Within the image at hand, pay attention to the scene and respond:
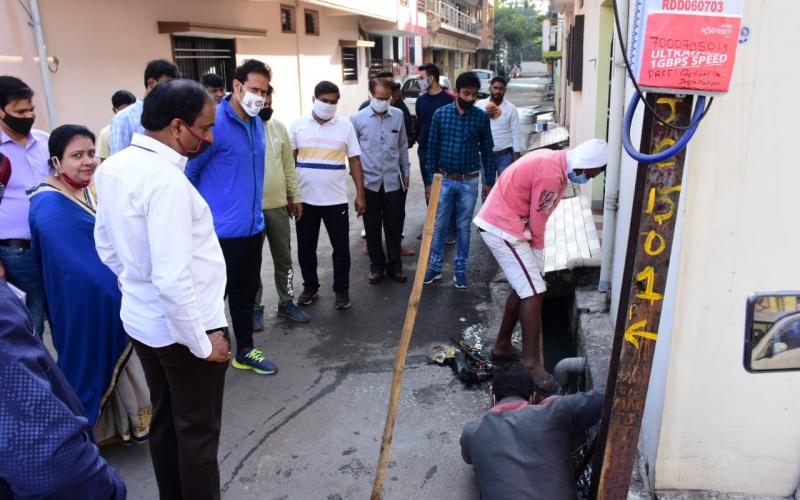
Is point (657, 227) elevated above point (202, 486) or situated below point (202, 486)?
above

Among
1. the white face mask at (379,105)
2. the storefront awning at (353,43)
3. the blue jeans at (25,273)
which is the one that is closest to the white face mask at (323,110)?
the white face mask at (379,105)

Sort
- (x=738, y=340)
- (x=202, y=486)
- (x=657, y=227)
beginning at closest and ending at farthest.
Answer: (x=657, y=227), (x=738, y=340), (x=202, y=486)

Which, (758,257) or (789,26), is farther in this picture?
(758,257)

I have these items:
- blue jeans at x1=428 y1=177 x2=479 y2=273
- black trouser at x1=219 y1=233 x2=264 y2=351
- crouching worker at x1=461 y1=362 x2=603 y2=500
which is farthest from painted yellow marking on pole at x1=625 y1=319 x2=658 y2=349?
blue jeans at x1=428 y1=177 x2=479 y2=273

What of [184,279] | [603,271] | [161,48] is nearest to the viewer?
[184,279]

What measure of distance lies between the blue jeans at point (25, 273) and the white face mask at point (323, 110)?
2216 millimetres

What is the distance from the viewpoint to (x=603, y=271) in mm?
4234

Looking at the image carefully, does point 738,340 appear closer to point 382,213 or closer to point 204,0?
point 382,213

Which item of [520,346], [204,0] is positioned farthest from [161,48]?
[520,346]

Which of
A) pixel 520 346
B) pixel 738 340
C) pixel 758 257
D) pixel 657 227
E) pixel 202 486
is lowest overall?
pixel 520 346

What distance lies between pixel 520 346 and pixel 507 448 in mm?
1954

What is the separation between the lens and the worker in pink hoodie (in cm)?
370

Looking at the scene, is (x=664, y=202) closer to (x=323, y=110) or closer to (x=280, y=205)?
(x=280, y=205)

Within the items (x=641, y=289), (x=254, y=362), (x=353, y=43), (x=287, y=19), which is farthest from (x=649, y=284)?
(x=353, y=43)
